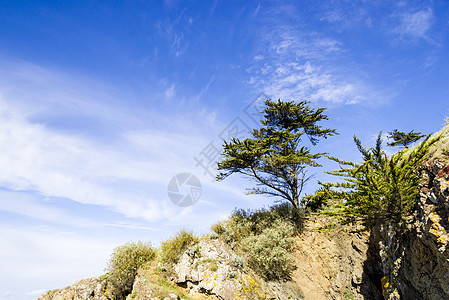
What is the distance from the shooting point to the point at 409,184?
337 inches

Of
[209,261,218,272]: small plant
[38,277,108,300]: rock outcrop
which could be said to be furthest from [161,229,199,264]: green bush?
[38,277,108,300]: rock outcrop

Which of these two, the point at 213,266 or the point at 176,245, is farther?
the point at 176,245

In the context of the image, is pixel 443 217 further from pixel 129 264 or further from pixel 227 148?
pixel 129 264

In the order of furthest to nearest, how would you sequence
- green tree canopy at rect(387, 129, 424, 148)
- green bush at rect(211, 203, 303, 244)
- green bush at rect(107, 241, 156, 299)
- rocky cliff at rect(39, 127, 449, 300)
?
1. green tree canopy at rect(387, 129, 424, 148)
2. green bush at rect(211, 203, 303, 244)
3. green bush at rect(107, 241, 156, 299)
4. rocky cliff at rect(39, 127, 449, 300)

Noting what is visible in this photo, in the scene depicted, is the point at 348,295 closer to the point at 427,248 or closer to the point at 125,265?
the point at 427,248

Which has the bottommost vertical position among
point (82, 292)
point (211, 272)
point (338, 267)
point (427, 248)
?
point (338, 267)

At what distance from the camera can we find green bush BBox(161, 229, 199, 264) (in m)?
14.3

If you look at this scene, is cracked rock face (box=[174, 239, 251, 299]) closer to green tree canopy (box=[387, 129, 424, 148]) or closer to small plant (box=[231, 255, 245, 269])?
small plant (box=[231, 255, 245, 269])

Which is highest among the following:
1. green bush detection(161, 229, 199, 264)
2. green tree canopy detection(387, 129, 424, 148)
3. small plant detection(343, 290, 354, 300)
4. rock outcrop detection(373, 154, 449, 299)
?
green tree canopy detection(387, 129, 424, 148)

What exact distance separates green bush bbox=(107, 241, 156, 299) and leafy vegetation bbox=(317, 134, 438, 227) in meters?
11.7

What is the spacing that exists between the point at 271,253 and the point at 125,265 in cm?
873

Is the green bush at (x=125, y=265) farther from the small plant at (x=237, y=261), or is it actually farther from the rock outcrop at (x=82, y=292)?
the small plant at (x=237, y=261)

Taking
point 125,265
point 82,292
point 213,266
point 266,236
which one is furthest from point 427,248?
point 82,292

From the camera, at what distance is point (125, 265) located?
13.6 metres
